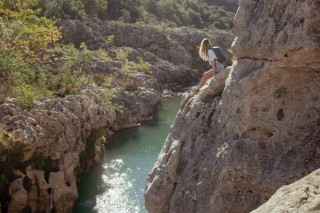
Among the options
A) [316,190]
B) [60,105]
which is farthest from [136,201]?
[316,190]

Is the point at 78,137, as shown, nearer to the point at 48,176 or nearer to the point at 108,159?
the point at 48,176

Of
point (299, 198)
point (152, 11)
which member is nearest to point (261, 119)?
point (299, 198)

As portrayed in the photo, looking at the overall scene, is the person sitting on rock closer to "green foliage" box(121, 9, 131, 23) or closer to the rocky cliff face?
the rocky cliff face

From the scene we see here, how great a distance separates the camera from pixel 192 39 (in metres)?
49.6

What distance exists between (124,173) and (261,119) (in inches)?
521

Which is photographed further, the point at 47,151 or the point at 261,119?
the point at 47,151

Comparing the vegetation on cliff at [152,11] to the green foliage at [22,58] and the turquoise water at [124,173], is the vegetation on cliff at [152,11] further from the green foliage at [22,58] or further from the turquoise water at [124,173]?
the turquoise water at [124,173]

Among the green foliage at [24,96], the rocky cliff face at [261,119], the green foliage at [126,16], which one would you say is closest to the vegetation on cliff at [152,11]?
the green foliage at [126,16]

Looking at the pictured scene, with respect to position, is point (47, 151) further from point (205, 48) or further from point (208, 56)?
point (208, 56)

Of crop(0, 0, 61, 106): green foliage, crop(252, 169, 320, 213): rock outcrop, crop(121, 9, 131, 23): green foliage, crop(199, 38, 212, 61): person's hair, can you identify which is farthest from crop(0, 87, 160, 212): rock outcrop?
crop(121, 9, 131, 23): green foliage

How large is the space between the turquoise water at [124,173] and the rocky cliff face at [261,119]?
8417mm

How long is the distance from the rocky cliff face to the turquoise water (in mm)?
8417

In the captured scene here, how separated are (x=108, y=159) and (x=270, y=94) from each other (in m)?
15.7

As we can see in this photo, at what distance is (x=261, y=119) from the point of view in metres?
6.36
